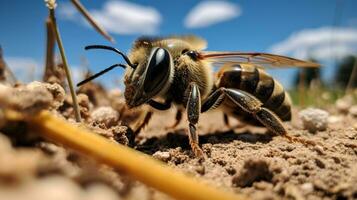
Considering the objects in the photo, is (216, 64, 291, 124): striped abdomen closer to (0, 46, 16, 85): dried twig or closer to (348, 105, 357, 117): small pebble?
(348, 105, 357, 117): small pebble

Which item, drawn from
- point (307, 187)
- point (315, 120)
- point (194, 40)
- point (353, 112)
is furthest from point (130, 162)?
point (353, 112)

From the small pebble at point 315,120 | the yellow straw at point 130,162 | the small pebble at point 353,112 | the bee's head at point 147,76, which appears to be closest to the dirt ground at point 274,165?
the small pebble at point 315,120

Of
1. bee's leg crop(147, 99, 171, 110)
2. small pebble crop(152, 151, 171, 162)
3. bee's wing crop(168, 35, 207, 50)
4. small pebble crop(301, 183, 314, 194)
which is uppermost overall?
bee's wing crop(168, 35, 207, 50)

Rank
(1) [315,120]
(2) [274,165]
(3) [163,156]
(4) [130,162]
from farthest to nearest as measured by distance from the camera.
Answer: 1. (1) [315,120]
2. (3) [163,156]
3. (2) [274,165]
4. (4) [130,162]

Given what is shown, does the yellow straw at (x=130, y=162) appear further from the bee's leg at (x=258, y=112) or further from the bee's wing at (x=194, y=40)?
the bee's wing at (x=194, y=40)

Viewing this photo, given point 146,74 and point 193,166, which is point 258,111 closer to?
point 146,74

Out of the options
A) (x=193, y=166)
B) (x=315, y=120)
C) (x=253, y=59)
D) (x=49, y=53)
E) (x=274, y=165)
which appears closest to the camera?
(x=274, y=165)

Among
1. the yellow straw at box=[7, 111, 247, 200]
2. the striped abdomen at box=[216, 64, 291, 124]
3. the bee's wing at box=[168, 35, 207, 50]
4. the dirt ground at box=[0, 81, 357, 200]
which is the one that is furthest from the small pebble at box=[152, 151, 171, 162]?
the bee's wing at box=[168, 35, 207, 50]
